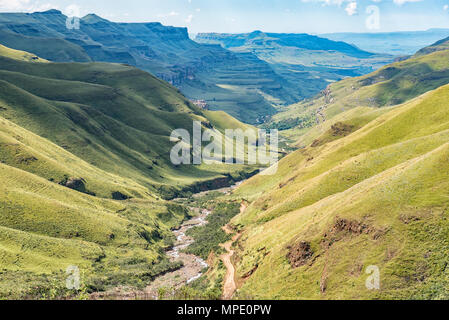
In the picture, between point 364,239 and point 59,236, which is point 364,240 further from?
point 59,236

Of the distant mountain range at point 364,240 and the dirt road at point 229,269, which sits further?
the dirt road at point 229,269

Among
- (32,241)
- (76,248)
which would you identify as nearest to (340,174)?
(76,248)

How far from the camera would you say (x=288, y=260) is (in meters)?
97.4

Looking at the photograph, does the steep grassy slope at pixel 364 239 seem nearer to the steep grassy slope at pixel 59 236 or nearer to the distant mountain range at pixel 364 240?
the distant mountain range at pixel 364 240

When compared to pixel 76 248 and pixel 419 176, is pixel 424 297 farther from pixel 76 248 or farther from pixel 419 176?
pixel 76 248
